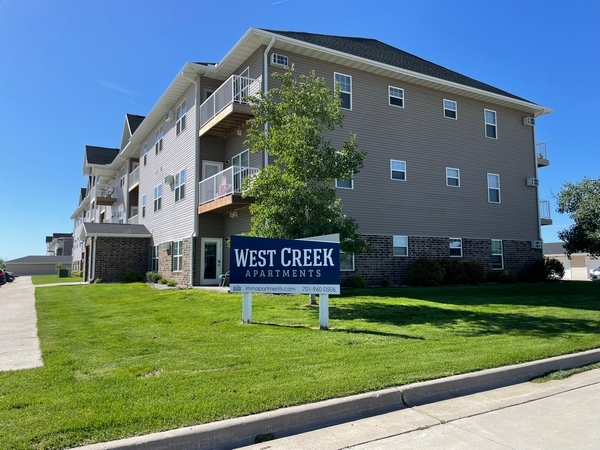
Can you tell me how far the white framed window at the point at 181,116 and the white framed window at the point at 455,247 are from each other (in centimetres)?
1358

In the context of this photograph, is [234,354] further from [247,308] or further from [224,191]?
[224,191]

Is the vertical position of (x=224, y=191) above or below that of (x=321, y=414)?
above

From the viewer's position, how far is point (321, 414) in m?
4.62

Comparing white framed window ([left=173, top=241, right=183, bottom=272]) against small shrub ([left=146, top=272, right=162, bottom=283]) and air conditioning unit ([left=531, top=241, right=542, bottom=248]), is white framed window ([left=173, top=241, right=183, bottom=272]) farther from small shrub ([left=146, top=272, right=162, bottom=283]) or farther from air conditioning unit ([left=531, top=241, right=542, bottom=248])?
air conditioning unit ([left=531, top=241, right=542, bottom=248])

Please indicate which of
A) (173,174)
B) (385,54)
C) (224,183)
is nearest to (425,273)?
(224,183)

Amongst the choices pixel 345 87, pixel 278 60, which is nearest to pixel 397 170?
pixel 345 87

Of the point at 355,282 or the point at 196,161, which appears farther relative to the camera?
the point at 196,161

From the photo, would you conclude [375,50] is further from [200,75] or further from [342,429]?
[342,429]

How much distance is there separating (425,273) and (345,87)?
26.7ft

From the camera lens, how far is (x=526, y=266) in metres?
22.8

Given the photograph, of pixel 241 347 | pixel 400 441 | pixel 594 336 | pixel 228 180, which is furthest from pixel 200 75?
pixel 400 441

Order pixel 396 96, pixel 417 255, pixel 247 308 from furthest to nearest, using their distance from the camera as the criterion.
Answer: pixel 396 96 → pixel 417 255 → pixel 247 308

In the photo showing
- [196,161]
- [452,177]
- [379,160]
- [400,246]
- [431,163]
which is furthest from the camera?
[452,177]

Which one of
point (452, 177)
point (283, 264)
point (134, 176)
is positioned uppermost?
point (134, 176)
